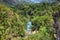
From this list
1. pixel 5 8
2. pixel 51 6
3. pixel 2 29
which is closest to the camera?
pixel 2 29

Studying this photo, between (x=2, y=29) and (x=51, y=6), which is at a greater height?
(x=51, y=6)

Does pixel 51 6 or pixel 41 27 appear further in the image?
pixel 51 6

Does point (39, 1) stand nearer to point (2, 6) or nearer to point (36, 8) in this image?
point (36, 8)

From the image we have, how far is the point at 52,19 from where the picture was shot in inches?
117

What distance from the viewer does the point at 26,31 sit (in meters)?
2.88

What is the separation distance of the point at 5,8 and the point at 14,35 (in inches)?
19.0

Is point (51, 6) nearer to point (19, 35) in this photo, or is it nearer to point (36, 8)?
point (36, 8)

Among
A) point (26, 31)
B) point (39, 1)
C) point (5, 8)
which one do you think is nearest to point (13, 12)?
point (5, 8)

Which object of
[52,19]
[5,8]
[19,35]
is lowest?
[19,35]

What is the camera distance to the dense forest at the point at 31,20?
8.89 feet

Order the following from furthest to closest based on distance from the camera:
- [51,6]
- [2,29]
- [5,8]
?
[51,6]
[5,8]
[2,29]

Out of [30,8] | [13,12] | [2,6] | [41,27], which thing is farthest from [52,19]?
[2,6]

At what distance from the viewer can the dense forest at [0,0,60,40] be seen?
271cm

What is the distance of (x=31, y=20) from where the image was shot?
119 inches
